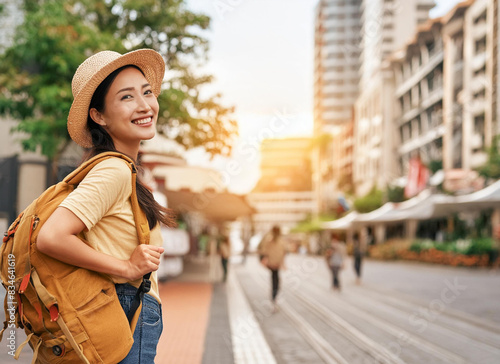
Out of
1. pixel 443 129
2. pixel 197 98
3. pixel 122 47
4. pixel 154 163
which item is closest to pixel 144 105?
pixel 122 47

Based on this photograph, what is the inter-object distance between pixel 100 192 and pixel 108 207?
0.06m

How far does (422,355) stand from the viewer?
759cm

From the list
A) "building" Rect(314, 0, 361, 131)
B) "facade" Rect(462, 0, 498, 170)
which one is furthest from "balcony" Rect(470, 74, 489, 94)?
"building" Rect(314, 0, 361, 131)

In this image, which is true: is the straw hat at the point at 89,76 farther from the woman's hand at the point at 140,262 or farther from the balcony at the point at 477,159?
the balcony at the point at 477,159

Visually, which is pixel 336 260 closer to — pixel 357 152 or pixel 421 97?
pixel 421 97

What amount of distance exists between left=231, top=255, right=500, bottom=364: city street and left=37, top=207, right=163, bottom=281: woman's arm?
5.65 m

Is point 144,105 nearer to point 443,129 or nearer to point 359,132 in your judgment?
point 443,129

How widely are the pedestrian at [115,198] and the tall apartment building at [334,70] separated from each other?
10451 centimetres

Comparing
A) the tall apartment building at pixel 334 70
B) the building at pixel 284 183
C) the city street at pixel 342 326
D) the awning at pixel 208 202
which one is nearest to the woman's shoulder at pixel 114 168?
the city street at pixel 342 326

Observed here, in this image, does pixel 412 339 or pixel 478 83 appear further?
pixel 478 83

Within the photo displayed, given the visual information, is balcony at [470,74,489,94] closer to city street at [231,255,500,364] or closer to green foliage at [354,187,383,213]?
green foliage at [354,187,383,213]

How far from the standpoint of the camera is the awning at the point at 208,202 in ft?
58.5

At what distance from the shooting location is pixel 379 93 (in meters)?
63.3

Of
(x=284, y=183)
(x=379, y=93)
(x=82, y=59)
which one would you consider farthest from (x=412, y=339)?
(x=284, y=183)
